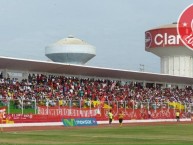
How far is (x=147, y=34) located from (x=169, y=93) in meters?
20.5

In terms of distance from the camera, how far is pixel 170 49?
301 feet

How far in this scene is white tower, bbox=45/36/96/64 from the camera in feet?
381

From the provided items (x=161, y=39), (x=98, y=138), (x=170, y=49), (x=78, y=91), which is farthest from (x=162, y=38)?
(x=98, y=138)

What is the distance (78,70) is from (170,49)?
105 feet

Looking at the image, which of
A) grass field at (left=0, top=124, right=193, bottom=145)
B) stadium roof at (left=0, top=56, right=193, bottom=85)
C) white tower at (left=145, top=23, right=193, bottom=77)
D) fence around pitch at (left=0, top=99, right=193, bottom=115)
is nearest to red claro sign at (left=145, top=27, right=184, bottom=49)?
white tower at (left=145, top=23, right=193, bottom=77)

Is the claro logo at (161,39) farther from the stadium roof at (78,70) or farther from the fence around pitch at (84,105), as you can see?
the fence around pitch at (84,105)

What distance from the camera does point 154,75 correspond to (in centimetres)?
7475

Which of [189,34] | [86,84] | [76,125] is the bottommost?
[76,125]

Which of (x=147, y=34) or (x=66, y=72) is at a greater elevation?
(x=147, y=34)

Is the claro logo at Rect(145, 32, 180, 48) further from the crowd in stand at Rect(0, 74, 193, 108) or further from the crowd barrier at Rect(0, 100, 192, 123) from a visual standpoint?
the crowd barrier at Rect(0, 100, 192, 123)

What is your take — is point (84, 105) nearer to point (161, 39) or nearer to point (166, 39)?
point (166, 39)

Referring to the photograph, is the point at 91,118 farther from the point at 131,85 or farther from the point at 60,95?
the point at 131,85

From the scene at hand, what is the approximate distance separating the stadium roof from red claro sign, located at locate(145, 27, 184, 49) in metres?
9.03

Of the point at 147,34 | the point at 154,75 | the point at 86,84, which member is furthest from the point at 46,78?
the point at 147,34
